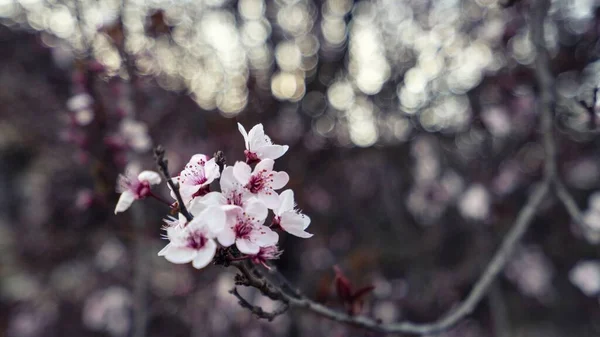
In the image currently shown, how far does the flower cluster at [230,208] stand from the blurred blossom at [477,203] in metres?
3.03

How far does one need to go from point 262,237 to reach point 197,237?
0.16m

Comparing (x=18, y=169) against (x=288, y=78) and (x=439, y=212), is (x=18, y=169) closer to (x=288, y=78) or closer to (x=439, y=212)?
(x=288, y=78)

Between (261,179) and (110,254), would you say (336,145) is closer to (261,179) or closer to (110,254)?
(110,254)

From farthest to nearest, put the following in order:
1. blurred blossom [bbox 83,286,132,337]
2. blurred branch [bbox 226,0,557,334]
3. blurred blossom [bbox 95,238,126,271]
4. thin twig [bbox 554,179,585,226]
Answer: blurred blossom [bbox 95,238,126,271] < blurred blossom [bbox 83,286,132,337] < thin twig [bbox 554,179,585,226] < blurred branch [bbox 226,0,557,334]

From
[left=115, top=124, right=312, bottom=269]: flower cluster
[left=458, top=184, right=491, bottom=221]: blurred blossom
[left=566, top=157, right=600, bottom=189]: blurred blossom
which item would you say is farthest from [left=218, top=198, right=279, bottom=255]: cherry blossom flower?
[left=566, top=157, right=600, bottom=189]: blurred blossom

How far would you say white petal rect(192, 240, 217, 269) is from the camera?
95cm

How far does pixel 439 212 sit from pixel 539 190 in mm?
2761

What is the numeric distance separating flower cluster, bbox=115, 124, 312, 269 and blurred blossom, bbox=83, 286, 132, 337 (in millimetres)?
3223

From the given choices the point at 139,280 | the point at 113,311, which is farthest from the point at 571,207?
the point at 113,311

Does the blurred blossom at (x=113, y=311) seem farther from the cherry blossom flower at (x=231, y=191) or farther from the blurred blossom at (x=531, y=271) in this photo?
the blurred blossom at (x=531, y=271)

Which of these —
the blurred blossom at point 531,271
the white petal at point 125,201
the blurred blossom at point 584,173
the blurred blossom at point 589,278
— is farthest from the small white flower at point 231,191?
the blurred blossom at point 584,173

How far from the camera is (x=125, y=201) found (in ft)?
3.66

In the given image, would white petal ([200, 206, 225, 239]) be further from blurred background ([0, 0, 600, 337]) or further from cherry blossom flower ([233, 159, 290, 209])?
blurred background ([0, 0, 600, 337])

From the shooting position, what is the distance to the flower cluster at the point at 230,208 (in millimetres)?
965
